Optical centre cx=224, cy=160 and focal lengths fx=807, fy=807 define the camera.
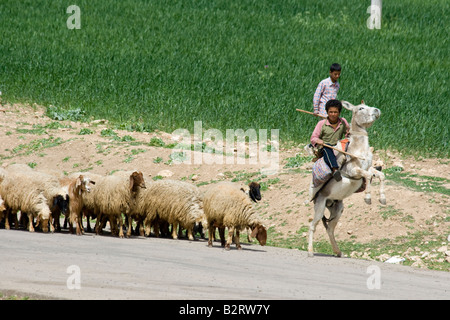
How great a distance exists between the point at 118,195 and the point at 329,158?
4063 mm

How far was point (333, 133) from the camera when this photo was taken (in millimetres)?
12695

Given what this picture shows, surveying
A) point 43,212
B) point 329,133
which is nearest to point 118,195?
point 43,212

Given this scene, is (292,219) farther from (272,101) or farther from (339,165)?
(272,101)

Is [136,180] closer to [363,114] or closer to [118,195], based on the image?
[118,195]

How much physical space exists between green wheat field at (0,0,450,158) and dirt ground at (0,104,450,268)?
0.90 metres

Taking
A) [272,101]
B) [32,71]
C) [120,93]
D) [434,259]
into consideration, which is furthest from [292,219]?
[32,71]

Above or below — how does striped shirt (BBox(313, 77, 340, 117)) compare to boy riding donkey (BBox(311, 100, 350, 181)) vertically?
above

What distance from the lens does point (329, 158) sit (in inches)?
489

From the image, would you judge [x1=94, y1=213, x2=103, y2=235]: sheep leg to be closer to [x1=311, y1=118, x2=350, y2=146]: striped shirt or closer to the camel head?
[x1=311, y1=118, x2=350, y2=146]: striped shirt

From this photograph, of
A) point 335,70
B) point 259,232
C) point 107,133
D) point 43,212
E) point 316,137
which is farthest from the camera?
point 107,133

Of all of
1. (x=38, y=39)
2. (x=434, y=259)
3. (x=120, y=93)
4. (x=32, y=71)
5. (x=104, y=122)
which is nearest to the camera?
(x=434, y=259)

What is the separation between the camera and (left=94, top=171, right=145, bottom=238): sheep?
1435 centimetres

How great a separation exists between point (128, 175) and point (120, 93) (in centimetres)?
1205

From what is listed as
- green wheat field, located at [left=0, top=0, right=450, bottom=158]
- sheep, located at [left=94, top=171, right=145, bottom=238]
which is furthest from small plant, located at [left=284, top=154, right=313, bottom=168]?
sheep, located at [left=94, top=171, right=145, bottom=238]
